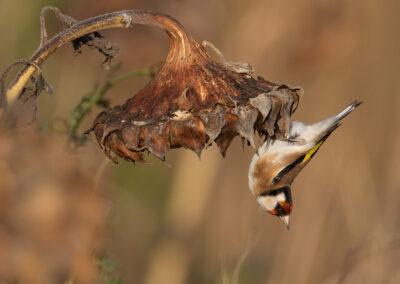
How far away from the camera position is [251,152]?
4.30 meters

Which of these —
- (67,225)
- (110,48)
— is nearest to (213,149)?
(110,48)

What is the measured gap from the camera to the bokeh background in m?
3.21

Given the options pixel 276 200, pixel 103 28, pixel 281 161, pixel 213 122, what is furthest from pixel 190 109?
pixel 276 200

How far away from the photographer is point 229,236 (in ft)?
13.6

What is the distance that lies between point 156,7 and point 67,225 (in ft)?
7.59

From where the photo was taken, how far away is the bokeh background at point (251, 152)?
10.5ft

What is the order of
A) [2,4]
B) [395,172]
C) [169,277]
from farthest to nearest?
[395,172] < [169,277] < [2,4]

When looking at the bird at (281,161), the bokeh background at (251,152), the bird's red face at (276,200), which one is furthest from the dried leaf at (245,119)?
the bokeh background at (251,152)

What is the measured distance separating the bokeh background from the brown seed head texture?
939mm

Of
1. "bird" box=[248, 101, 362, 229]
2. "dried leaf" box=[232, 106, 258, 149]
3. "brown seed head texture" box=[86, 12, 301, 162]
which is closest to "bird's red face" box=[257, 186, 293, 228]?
"bird" box=[248, 101, 362, 229]

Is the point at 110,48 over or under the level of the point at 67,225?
over

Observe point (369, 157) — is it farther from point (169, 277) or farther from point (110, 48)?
point (110, 48)

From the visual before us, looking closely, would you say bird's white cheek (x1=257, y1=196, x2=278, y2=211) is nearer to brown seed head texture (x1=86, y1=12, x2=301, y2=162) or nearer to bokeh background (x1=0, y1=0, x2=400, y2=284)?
brown seed head texture (x1=86, y1=12, x2=301, y2=162)

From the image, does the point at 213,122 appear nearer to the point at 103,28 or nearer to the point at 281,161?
the point at 103,28
